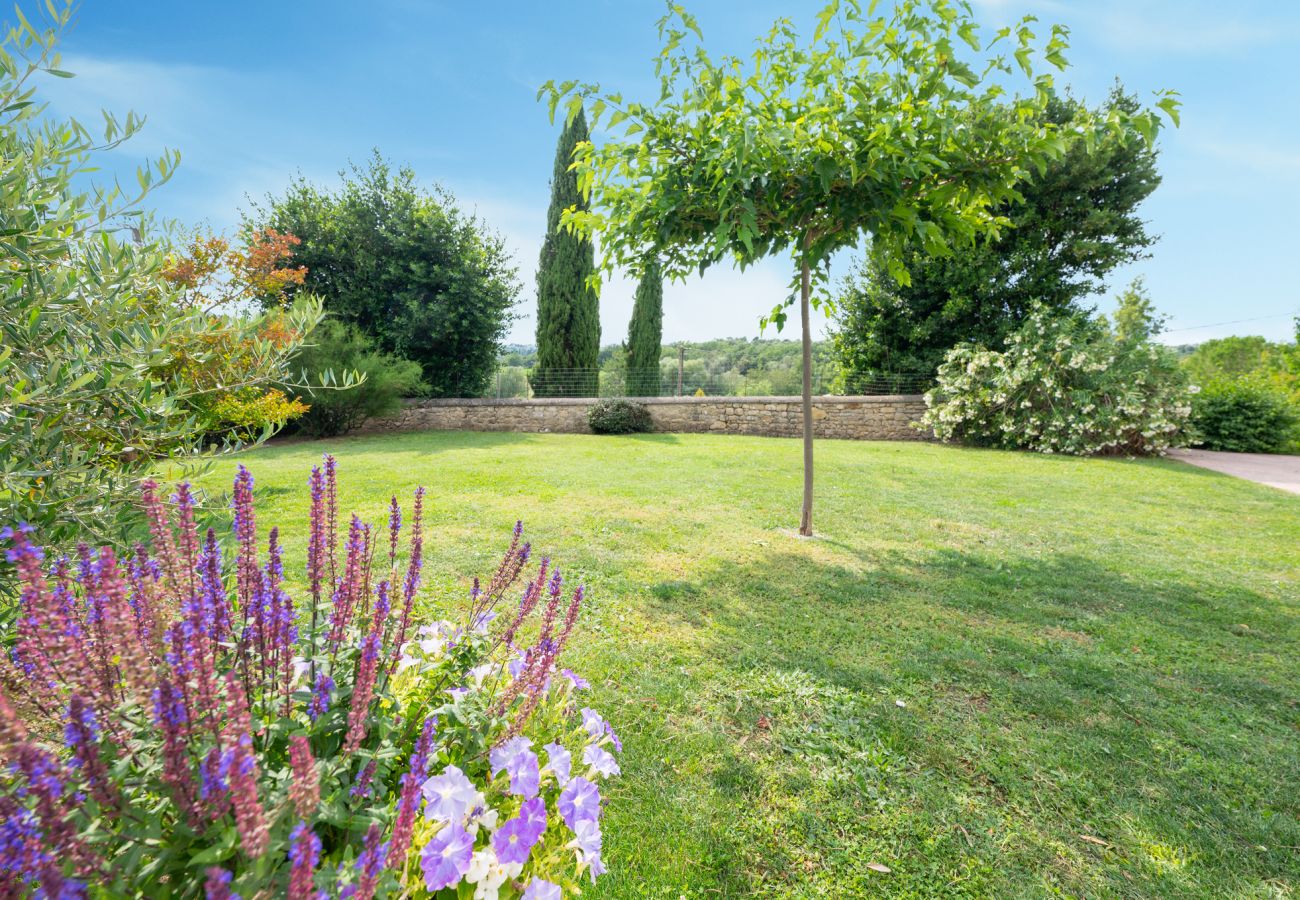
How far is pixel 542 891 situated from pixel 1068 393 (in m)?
13.0

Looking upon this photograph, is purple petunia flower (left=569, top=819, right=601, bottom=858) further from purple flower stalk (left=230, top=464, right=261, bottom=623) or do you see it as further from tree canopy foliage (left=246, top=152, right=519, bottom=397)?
tree canopy foliage (left=246, top=152, right=519, bottom=397)

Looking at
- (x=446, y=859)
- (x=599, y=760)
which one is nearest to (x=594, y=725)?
(x=599, y=760)

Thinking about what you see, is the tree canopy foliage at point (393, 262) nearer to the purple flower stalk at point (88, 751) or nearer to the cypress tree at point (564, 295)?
the cypress tree at point (564, 295)

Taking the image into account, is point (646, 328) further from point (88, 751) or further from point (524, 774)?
point (88, 751)

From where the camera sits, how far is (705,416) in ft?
46.8

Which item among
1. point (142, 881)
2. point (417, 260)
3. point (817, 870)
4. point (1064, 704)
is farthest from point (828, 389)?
point (142, 881)

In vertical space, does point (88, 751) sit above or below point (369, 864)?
above

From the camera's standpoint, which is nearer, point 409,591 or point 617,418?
point 409,591

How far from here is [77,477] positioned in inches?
63.5

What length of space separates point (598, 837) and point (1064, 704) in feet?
7.85

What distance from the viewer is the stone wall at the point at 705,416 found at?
43.6 ft

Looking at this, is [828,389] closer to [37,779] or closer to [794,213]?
[794,213]

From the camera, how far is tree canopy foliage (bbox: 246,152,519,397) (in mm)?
14328

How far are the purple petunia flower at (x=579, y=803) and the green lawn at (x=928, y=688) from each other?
1.75 ft
